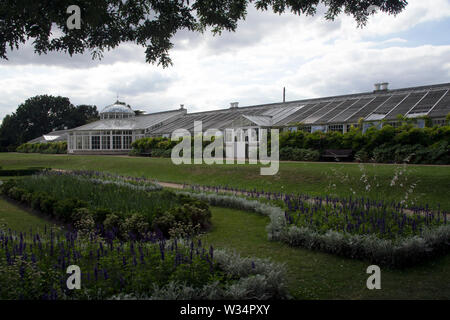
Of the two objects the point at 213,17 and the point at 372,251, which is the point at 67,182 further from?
the point at 372,251

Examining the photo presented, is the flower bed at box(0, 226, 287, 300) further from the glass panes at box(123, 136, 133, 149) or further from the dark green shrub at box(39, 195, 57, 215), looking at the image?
the glass panes at box(123, 136, 133, 149)

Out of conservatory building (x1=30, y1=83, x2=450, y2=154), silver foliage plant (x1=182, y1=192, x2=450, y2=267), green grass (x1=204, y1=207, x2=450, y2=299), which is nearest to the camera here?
green grass (x1=204, y1=207, x2=450, y2=299)

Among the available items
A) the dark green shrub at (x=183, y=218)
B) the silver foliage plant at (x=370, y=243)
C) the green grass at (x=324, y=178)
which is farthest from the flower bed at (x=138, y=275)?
the green grass at (x=324, y=178)

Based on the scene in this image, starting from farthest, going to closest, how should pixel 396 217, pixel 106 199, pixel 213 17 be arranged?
pixel 106 199, pixel 396 217, pixel 213 17

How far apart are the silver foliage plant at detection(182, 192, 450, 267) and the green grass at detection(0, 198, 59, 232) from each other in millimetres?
5343

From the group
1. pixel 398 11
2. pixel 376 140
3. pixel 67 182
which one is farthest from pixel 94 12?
pixel 376 140

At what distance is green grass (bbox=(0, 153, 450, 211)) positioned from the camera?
10289 millimetres

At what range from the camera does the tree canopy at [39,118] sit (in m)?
68.7

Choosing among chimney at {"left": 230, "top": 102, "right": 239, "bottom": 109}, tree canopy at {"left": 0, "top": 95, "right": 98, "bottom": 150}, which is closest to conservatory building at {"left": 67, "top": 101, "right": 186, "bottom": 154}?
chimney at {"left": 230, "top": 102, "right": 239, "bottom": 109}

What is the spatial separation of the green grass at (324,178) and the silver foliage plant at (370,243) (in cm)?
113

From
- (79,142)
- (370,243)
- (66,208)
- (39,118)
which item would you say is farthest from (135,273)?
(39,118)

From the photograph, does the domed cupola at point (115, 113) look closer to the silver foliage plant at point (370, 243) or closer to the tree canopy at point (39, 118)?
the tree canopy at point (39, 118)
